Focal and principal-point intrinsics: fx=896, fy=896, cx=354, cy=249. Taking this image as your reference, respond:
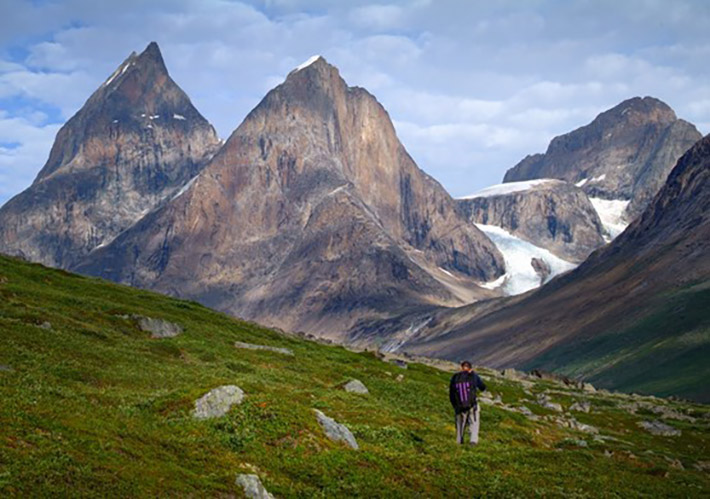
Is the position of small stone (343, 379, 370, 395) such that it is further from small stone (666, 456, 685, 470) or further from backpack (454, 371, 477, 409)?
small stone (666, 456, 685, 470)

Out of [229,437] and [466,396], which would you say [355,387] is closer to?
[466,396]

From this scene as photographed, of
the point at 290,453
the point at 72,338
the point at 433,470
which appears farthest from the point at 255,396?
the point at 72,338

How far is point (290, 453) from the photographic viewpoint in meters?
33.4

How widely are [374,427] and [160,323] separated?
4207cm

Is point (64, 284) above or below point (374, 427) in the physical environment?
above

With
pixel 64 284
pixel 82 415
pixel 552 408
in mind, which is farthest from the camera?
pixel 64 284

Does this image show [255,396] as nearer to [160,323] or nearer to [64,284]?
[160,323]

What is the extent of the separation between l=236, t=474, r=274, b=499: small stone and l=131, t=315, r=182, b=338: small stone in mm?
50244

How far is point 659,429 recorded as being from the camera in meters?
87.6

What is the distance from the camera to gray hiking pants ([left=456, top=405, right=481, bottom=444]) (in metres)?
43.5

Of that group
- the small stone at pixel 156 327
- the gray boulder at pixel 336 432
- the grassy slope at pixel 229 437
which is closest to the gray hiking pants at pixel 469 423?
the grassy slope at pixel 229 437

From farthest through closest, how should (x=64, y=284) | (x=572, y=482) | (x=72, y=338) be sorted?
1. (x=64, y=284)
2. (x=72, y=338)
3. (x=572, y=482)

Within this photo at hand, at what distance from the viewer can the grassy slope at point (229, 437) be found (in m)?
27.1

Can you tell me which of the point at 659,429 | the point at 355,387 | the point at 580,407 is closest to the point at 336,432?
the point at 355,387
